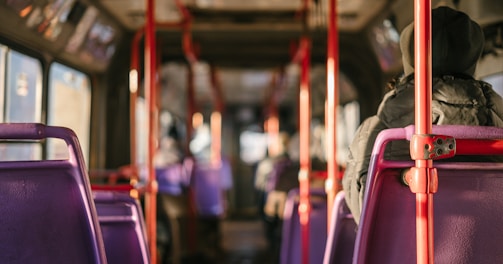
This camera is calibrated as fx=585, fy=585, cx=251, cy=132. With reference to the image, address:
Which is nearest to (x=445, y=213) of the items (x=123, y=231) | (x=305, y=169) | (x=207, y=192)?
(x=123, y=231)

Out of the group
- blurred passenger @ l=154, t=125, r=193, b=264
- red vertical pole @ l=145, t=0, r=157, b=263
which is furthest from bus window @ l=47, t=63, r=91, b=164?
red vertical pole @ l=145, t=0, r=157, b=263

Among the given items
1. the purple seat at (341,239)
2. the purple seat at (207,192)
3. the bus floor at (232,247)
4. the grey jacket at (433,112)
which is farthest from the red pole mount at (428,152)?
the purple seat at (207,192)

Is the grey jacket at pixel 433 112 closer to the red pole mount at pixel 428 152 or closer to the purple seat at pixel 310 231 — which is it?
the red pole mount at pixel 428 152

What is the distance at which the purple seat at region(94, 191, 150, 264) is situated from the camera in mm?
2223

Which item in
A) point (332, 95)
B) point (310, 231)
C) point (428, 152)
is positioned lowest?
point (310, 231)

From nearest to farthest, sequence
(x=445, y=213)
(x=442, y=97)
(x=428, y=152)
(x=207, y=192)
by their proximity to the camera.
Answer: (x=428, y=152), (x=445, y=213), (x=442, y=97), (x=207, y=192)

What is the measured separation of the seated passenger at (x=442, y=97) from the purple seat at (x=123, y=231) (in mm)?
820

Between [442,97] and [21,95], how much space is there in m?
2.71

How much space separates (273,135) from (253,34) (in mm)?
3729

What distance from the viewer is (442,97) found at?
1.74m

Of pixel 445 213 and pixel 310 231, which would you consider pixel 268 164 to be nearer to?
pixel 310 231

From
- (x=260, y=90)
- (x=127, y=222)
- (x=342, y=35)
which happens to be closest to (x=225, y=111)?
(x=260, y=90)

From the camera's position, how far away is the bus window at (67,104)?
4047mm

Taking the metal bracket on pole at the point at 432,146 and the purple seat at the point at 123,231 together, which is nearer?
the metal bracket on pole at the point at 432,146
